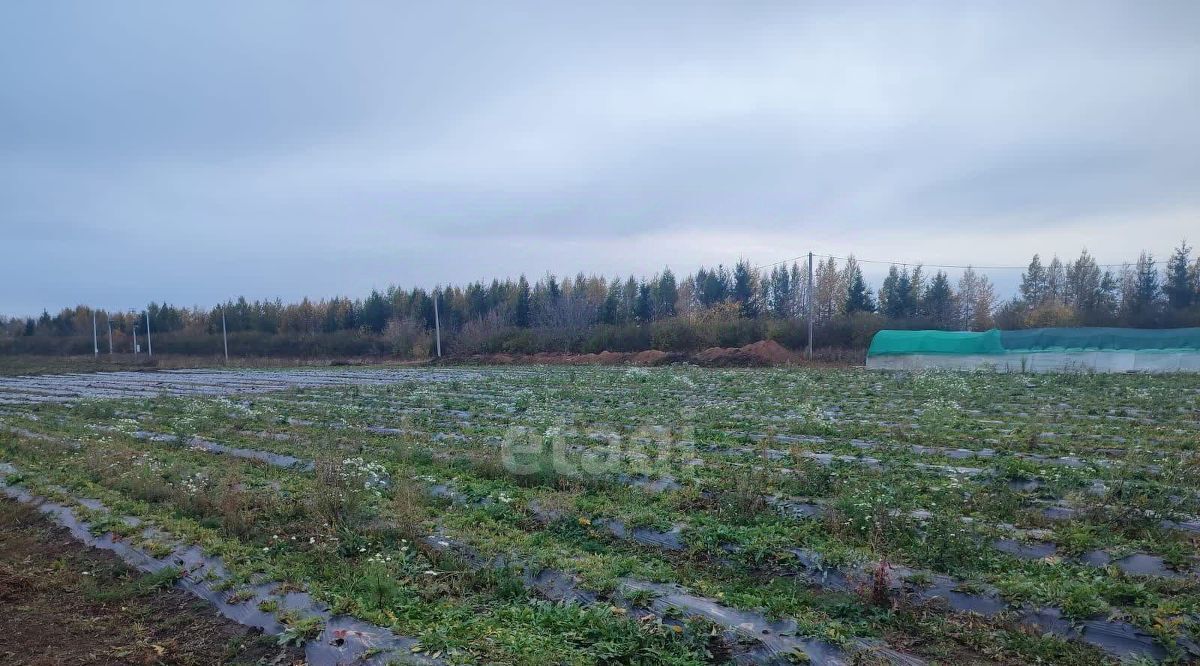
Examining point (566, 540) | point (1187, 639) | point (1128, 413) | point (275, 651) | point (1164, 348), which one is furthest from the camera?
point (1164, 348)

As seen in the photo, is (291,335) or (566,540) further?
(291,335)

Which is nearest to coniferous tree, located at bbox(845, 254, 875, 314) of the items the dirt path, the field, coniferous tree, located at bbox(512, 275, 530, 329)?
coniferous tree, located at bbox(512, 275, 530, 329)

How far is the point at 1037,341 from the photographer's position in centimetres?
2944

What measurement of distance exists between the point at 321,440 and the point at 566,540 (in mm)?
7123

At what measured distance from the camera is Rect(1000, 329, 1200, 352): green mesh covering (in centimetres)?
2694

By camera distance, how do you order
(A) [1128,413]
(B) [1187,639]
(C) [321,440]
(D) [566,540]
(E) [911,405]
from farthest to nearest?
(E) [911,405], (A) [1128,413], (C) [321,440], (D) [566,540], (B) [1187,639]

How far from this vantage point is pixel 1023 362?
1113 inches

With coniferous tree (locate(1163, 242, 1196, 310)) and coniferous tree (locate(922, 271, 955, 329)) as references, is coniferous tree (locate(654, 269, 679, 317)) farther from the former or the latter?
coniferous tree (locate(1163, 242, 1196, 310))

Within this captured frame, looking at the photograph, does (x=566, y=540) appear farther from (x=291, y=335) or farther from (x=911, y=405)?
(x=291, y=335)

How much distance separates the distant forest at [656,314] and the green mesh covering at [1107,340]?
12.7 m

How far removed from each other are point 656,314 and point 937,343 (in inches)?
1560

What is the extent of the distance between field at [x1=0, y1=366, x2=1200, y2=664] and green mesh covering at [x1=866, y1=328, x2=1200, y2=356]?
57.7 ft

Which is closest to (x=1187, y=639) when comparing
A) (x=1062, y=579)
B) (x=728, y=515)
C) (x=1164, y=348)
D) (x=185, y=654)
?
(x=1062, y=579)

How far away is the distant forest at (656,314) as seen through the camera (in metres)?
46.7
